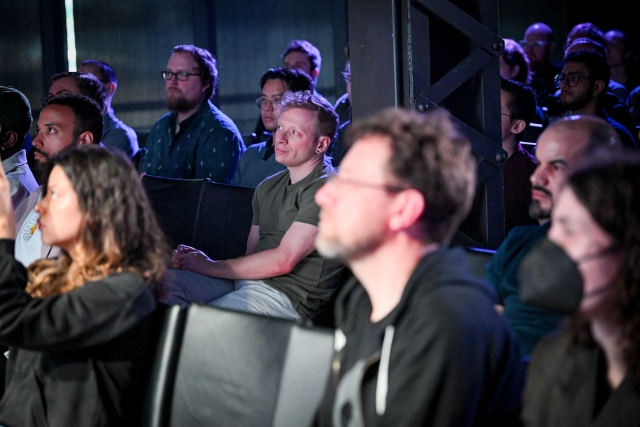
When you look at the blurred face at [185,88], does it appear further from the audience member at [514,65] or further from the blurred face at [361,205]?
the blurred face at [361,205]

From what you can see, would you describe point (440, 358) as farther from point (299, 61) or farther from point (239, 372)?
point (299, 61)

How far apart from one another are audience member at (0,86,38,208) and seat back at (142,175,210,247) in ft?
1.67

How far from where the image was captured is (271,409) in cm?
174

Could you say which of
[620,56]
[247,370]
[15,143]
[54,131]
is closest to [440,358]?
[247,370]

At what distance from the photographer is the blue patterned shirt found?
4.18 metres

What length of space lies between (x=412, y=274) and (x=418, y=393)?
0.23m

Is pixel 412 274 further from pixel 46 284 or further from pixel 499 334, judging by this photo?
pixel 46 284

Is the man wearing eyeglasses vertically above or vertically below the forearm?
above

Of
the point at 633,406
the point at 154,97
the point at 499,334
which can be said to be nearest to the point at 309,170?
the point at 499,334

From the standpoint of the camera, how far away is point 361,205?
1.57 meters

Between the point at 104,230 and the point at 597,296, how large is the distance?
118 centimetres

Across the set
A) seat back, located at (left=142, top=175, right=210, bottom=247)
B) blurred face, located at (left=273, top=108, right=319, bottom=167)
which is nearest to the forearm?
blurred face, located at (left=273, top=108, right=319, bottom=167)

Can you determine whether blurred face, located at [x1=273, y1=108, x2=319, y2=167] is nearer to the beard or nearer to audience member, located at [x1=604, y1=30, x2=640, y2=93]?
the beard

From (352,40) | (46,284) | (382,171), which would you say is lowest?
(46,284)
